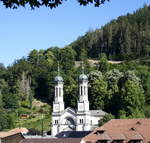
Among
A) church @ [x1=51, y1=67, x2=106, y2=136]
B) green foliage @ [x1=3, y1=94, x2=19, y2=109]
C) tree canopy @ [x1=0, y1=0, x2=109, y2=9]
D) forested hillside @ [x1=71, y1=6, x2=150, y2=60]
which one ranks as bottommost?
tree canopy @ [x1=0, y1=0, x2=109, y2=9]

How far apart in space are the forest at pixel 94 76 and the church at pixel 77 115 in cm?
346

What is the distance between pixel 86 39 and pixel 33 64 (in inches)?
1222

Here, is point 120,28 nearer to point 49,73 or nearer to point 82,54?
point 82,54

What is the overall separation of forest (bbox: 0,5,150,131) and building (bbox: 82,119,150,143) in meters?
16.9

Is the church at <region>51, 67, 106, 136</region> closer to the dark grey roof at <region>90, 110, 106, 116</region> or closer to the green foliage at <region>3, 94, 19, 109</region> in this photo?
the dark grey roof at <region>90, 110, 106, 116</region>

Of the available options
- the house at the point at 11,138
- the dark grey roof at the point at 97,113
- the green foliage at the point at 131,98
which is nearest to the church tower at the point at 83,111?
the dark grey roof at the point at 97,113

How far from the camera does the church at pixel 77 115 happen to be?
7369cm

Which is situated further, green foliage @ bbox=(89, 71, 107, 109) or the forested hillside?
the forested hillside

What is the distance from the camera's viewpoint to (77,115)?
2923 inches

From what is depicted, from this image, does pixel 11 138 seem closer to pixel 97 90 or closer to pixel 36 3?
pixel 97 90

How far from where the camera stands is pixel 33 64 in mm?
109438

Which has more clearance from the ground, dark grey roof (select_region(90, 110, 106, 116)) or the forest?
the forest

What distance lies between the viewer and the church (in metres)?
73.7

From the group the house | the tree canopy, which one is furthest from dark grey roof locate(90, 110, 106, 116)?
the tree canopy
